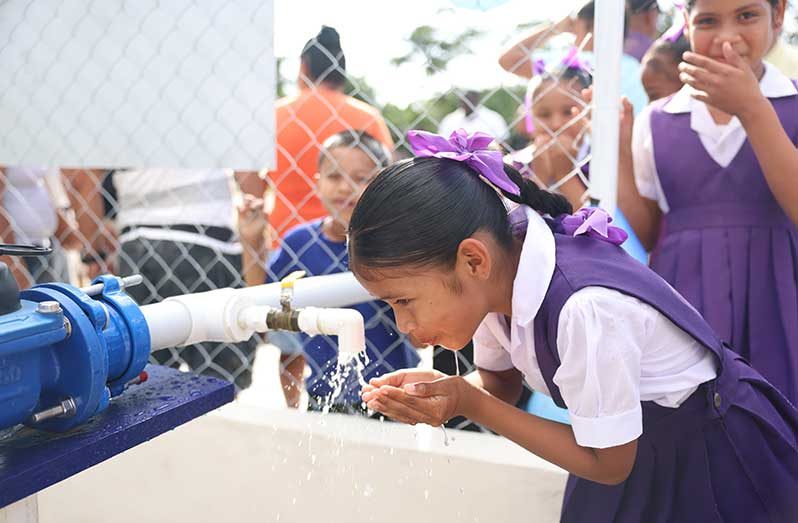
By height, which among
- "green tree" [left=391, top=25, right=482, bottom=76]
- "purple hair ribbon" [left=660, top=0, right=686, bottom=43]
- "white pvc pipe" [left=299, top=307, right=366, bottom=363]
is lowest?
"white pvc pipe" [left=299, top=307, right=366, bottom=363]

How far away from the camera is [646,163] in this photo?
163 centimetres

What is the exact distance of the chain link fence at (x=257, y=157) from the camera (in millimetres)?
1791

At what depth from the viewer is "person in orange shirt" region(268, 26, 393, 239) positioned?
2.15 m

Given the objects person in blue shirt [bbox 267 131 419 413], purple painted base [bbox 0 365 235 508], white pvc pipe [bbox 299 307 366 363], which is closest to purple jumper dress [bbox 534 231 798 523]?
white pvc pipe [bbox 299 307 366 363]

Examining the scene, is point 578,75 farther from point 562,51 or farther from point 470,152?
point 470,152

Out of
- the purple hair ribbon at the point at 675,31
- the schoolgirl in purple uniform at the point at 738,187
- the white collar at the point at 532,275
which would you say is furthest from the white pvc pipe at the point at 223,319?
the purple hair ribbon at the point at 675,31

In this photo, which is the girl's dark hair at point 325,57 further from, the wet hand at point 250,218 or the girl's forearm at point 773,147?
the girl's forearm at point 773,147

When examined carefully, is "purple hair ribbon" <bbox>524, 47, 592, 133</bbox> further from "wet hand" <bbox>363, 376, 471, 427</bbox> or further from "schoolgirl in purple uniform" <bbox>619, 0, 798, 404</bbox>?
"wet hand" <bbox>363, 376, 471, 427</bbox>

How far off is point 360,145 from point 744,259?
1.02 meters

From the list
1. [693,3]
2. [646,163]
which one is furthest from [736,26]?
[646,163]

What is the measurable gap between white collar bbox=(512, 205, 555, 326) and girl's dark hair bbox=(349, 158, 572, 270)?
0.18ft

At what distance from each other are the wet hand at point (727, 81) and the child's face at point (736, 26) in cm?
5

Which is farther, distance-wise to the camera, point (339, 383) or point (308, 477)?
point (308, 477)

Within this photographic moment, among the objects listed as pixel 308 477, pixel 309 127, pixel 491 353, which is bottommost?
pixel 308 477
